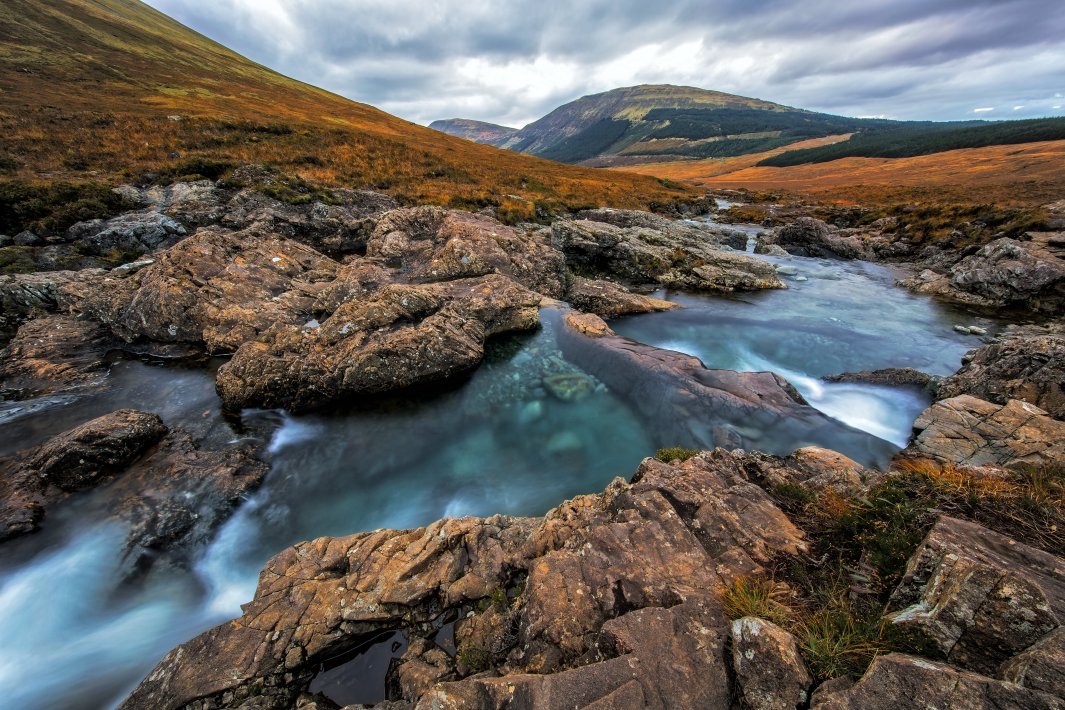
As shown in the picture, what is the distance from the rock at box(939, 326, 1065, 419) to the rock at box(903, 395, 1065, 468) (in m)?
0.93

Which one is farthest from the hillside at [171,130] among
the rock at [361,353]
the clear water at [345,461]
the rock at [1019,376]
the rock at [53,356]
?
the rock at [1019,376]

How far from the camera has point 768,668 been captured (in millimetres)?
3631

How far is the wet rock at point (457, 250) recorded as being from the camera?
63.8 ft

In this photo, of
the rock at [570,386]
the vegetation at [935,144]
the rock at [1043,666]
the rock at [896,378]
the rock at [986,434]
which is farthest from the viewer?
the vegetation at [935,144]

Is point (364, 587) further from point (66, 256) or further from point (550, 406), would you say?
point (66, 256)

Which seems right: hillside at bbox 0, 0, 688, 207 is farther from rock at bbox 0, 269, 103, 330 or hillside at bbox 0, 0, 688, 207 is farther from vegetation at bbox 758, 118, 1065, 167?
vegetation at bbox 758, 118, 1065, 167

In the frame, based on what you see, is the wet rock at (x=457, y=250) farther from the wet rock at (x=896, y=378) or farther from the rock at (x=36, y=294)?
the wet rock at (x=896, y=378)

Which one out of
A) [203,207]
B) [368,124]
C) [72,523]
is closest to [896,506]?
[72,523]

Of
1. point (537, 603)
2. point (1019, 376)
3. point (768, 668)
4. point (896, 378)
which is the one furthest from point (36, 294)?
point (1019, 376)

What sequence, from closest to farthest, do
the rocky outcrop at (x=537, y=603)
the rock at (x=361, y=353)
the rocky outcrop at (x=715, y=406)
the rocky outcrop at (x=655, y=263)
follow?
the rocky outcrop at (x=537, y=603) → the rocky outcrop at (x=715, y=406) → the rock at (x=361, y=353) → the rocky outcrop at (x=655, y=263)

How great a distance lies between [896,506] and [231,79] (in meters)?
109

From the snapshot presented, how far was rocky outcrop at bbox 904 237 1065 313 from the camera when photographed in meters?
20.6

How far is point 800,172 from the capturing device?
132000 mm

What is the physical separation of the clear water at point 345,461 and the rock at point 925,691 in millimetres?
7387
